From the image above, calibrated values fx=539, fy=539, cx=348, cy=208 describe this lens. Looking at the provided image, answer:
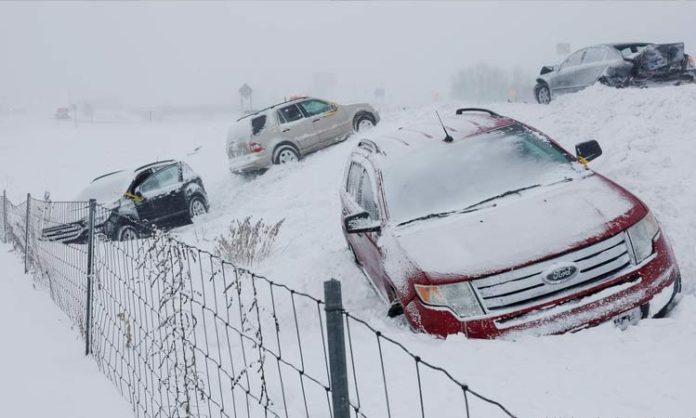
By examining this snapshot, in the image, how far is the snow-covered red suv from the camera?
3721 mm

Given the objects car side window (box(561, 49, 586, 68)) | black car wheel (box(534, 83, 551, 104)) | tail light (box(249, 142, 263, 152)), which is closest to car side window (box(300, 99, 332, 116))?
tail light (box(249, 142, 263, 152))

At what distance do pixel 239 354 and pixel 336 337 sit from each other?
10.3 feet

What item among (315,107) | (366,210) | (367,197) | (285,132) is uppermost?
(315,107)

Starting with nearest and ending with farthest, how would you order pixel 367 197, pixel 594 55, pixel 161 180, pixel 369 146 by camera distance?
pixel 367 197, pixel 369 146, pixel 161 180, pixel 594 55

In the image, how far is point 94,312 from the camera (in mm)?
5133

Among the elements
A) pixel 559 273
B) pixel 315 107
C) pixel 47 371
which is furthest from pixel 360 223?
pixel 315 107

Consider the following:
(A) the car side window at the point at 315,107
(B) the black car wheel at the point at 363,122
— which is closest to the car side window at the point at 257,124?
(A) the car side window at the point at 315,107

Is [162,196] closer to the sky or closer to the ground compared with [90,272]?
closer to the sky

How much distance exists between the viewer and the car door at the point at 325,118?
15719 millimetres

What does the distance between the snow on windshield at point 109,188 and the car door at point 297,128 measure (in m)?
4.55

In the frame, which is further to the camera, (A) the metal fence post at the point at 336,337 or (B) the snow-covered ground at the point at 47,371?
(B) the snow-covered ground at the point at 47,371

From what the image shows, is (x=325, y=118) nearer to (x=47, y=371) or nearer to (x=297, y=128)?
(x=297, y=128)

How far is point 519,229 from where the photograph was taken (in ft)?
13.3

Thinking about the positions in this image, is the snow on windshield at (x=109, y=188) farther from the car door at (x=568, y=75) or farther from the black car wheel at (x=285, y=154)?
the car door at (x=568, y=75)
